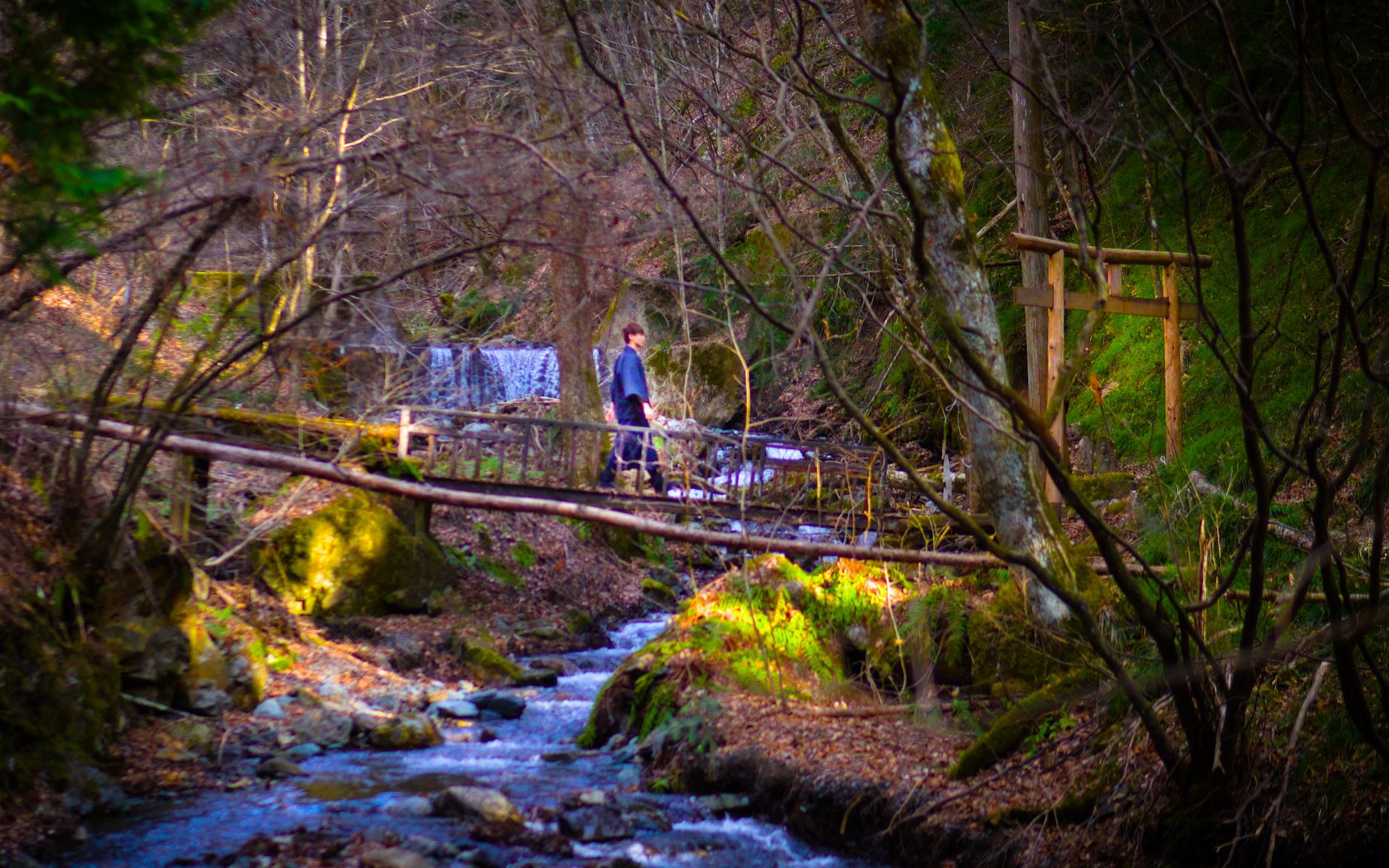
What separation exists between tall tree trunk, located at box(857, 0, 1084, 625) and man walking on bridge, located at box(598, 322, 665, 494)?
4.92 metres

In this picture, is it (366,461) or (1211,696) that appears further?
(366,461)

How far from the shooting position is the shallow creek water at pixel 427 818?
6.16 metres

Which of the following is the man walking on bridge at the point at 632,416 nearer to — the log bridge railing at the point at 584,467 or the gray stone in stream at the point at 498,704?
the log bridge railing at the point at 584,467

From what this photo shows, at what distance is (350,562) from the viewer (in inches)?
474

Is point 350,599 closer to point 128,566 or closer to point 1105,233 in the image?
point 128,566

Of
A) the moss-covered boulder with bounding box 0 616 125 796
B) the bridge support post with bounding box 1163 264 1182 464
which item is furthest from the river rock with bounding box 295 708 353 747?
the bridge support post with bounding box 1163 264 1182 464

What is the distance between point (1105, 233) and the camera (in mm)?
14578

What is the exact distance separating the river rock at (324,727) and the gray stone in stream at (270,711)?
175mm

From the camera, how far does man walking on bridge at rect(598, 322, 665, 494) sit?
11742 mm

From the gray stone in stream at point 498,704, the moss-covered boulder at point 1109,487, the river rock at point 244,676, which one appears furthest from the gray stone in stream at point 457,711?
the moss-covered boulder at point 1109,487

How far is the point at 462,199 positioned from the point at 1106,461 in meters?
8.48

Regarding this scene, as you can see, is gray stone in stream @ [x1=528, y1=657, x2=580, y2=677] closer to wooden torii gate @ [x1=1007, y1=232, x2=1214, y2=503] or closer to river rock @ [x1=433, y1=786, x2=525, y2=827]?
river rock @ [x1=433, y1=786, x2=525, y2=827]

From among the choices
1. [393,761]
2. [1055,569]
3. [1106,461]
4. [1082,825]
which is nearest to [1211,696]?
[1082,825]

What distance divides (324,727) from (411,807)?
→ 82.1 inches
